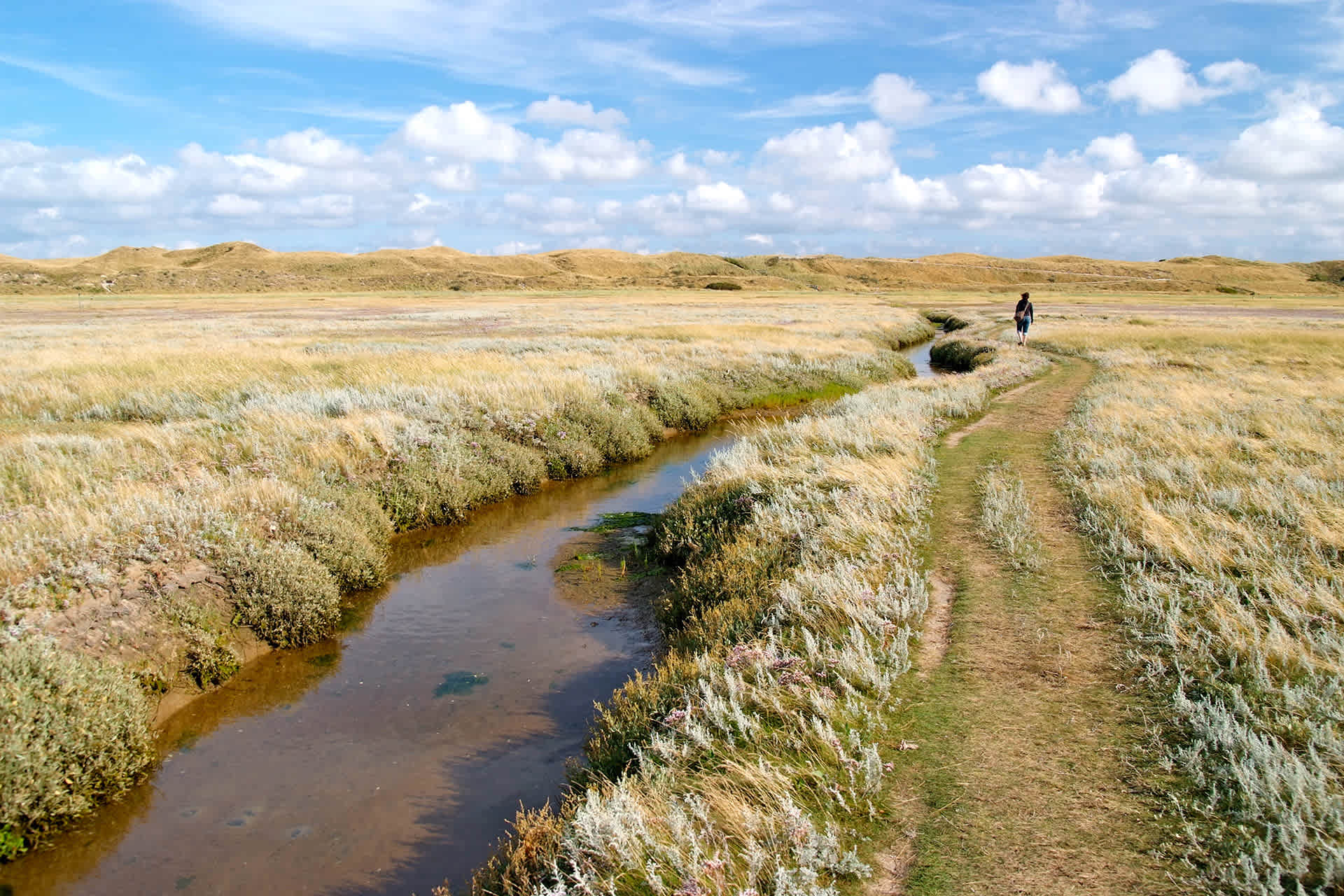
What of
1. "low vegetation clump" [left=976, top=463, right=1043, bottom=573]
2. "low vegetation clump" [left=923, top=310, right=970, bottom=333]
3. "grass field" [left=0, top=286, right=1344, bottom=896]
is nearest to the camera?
"grass field" [left=0, top=286, right=1344, bottom=896]

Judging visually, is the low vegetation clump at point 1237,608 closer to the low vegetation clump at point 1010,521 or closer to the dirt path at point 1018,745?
the dirt path at point 1018,745

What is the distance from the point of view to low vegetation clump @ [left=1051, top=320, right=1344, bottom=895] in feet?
12.3

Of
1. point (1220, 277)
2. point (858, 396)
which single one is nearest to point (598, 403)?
point (858, 396)

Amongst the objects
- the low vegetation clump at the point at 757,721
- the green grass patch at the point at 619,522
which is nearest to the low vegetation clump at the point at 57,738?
the low vegetation clump at the point at 757,721

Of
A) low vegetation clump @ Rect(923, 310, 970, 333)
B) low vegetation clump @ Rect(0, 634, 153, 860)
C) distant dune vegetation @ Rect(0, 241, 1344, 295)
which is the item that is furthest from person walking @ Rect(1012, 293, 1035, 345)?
distant dune vegetation @ Rect(0, 241, 1344, 295)

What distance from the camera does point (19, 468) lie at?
10.5 meters

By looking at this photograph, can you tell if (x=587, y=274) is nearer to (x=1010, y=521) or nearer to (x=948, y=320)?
(x=948, y=320)

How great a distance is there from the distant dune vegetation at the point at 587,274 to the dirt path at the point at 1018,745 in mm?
120956

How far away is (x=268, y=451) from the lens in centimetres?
1232

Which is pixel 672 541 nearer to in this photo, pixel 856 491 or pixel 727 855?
pixel 856 491

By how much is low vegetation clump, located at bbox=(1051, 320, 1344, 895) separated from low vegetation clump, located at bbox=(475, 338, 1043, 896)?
174cm

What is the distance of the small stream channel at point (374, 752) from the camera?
5246mm

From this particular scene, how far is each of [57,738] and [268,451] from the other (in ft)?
24.3

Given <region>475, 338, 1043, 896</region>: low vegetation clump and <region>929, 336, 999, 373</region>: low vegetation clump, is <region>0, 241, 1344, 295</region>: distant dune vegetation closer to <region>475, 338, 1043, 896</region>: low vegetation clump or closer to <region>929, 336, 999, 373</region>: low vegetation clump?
<region>929, 336, 999, 373</region>: low vegetation clump
